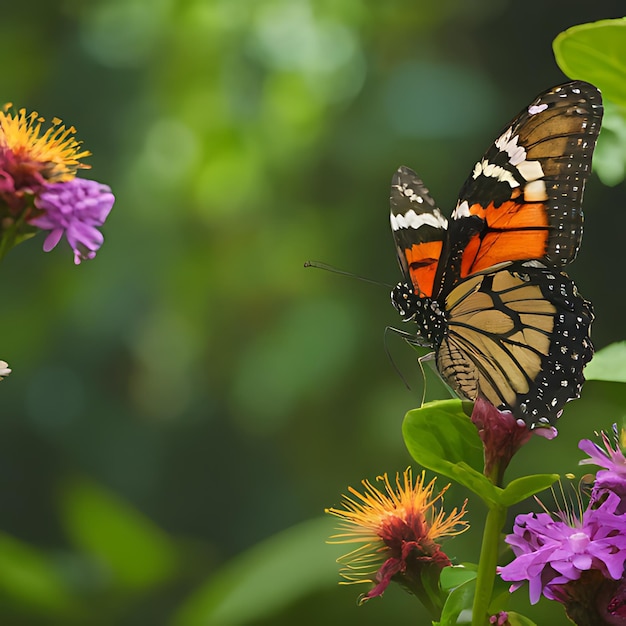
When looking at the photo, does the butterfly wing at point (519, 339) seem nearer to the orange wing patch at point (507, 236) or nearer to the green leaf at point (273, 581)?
the orange wing patch at point (507, 236)

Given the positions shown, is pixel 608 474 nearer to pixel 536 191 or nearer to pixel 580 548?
pixel 580 548

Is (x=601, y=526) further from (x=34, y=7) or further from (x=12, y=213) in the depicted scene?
(x=34, y=7)

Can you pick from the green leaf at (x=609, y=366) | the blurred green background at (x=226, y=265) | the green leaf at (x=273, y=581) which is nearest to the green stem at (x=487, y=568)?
the green leaf at (x=609, y=366)

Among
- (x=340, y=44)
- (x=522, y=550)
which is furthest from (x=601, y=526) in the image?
(x=340, y=44)

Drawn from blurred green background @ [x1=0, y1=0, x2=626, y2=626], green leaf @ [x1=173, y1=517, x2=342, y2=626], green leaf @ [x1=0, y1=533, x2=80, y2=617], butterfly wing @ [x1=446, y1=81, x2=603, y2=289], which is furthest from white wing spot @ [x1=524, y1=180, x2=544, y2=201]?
green leaf @ [x1=0, y1=533, x2=80, y2=617]

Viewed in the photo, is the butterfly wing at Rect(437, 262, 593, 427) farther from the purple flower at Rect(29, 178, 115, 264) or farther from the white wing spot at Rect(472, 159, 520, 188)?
the purple flower at Rect(29, 178, 115, 264)
